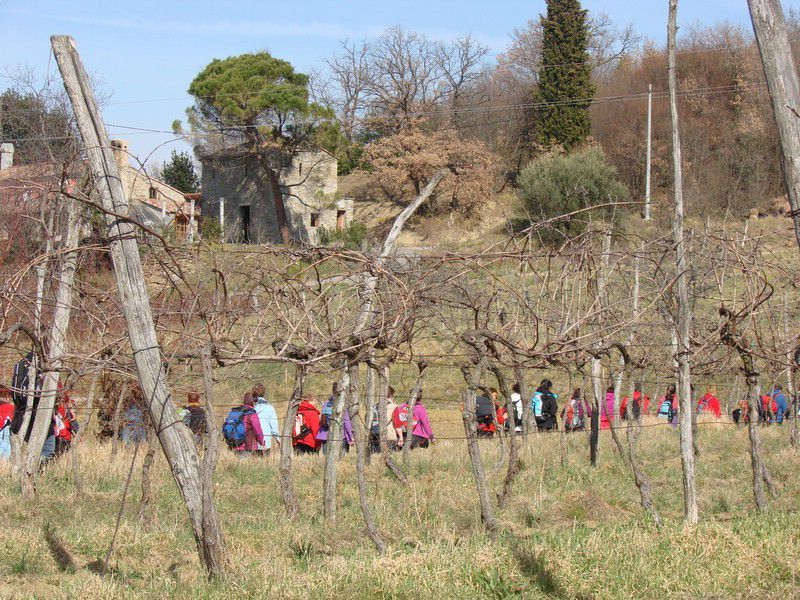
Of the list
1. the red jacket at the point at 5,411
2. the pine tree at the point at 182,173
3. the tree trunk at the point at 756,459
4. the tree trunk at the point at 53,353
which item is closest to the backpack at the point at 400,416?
the red jacket at the point at 5,411

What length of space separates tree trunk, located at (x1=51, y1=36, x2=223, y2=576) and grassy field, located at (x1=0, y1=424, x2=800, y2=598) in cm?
67

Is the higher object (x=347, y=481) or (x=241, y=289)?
(x=241, y=289)

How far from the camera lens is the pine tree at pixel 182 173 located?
170 ft

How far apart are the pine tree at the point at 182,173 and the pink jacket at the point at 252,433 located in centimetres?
4076

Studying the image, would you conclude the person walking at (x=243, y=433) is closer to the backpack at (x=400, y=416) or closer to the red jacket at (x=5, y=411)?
the backpack at (x=400, y=416)

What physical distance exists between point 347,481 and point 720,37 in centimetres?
4291

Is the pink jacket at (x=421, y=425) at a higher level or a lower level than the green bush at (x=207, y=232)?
lower

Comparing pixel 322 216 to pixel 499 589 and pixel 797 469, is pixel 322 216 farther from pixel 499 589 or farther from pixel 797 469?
pixel 499 589

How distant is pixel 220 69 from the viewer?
40750mm

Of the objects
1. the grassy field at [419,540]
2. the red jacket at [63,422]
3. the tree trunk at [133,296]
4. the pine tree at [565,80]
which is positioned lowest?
the grassy field at [419,540]

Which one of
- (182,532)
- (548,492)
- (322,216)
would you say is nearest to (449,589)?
(182,532)

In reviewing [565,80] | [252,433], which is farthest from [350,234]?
[252,433]

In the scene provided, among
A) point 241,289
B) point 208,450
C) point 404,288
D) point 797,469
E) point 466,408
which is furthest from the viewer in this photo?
point 797,469

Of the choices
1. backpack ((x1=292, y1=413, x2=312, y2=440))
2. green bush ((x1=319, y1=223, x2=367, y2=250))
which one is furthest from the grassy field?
green bush ((x1=319, y1=223, x2=367, y2=250))
